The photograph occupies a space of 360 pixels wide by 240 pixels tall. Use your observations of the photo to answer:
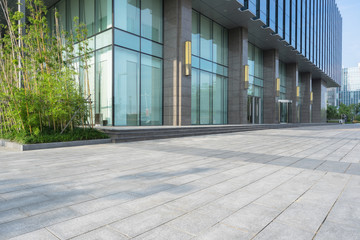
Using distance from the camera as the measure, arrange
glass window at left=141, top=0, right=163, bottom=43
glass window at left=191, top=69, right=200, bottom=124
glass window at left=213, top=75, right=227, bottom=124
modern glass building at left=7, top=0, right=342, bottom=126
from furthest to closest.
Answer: glass window at left=213, top=75, right=227, bottom=124 → glass window at left=191, top=69, right=200, bottom=124 → glass window at left=141, top=0, right=163, bottom=43 → modern glass building at left=7, top=0, right=342, bottom=126

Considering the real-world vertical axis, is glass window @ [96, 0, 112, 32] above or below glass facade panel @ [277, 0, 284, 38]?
below

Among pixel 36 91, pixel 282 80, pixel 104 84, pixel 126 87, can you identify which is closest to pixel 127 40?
pixel 126 87

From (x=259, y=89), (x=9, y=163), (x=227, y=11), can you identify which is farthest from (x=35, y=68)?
(x=259, y=89)

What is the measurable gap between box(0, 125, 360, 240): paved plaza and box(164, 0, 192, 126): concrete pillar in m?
10.6

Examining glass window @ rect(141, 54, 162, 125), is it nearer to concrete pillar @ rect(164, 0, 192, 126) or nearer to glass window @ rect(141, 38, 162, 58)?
glass window @ rect(141, 38, 162, 58)

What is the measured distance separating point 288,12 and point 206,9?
14.2m

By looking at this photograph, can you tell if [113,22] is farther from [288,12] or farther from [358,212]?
[288,12]

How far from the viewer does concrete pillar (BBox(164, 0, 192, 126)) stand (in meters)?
15.5

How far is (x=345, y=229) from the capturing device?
214 centimetres

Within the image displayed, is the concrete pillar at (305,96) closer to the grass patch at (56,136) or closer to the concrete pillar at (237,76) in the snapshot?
the concrete pillar at (237,76)

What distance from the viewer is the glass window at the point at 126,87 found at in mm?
13859

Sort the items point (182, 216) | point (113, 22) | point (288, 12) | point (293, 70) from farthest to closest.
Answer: point (293, 70) → point (288, 12) → point (113, 22) → point (182, 216)

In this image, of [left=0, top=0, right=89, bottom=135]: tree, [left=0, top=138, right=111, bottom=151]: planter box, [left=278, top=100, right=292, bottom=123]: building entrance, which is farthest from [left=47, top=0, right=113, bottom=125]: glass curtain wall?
[left=278, top=100, right=292, bottom=123]: building entrance

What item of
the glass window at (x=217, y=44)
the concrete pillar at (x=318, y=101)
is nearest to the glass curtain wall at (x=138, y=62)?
the glass window at (x=217, y=44)
